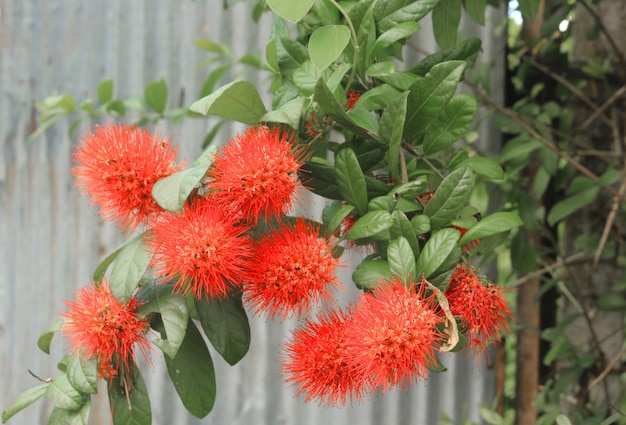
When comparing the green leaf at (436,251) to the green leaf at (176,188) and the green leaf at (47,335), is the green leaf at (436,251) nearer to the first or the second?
the green leaf at (176,188)

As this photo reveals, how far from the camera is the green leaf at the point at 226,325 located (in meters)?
0.76

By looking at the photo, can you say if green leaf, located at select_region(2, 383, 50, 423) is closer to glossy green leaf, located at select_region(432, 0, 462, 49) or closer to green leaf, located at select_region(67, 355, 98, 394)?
green leaf, located at select_region(67, 355, 98, 394)

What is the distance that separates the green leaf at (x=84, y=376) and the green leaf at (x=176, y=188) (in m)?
0.21

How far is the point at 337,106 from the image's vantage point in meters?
0.70

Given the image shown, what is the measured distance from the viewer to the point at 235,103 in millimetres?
734

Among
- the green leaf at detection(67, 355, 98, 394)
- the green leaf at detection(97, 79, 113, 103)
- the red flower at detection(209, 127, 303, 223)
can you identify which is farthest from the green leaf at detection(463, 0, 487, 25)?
the green leaf at detection(97, 79, 113, 103)

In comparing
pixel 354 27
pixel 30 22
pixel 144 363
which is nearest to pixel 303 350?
pixel 354 27

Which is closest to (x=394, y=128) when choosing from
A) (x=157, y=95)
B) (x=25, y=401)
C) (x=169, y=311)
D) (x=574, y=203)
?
(x=169, y=311)

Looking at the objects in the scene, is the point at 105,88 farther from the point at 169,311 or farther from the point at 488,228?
the point at 488,228

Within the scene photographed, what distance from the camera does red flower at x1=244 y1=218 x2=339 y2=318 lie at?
2.20 ft

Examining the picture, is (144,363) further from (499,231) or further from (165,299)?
(499,231)

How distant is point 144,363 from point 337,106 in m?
1.54

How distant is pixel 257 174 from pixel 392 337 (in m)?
0.20

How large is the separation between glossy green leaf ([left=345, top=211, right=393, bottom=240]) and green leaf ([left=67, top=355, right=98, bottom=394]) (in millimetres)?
304
